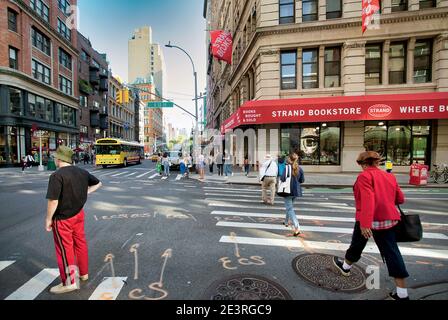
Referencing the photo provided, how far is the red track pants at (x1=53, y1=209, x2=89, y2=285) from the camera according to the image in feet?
10.7

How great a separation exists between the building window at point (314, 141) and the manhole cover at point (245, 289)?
1523 centimetres

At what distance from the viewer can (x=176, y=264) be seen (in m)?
4.09

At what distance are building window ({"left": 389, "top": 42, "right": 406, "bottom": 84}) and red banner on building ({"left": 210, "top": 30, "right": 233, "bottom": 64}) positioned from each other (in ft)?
41.2

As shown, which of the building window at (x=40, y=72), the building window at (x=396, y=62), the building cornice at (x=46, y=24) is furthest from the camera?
the building window at (x=40, y=72)

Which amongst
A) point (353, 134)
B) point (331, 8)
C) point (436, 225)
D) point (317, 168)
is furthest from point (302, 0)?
point (436, 225)

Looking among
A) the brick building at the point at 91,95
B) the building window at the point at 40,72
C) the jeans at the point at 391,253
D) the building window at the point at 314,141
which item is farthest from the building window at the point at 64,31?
the jeans at the point at 391,253

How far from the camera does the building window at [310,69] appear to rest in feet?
59.4

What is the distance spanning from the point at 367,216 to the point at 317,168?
16065mm

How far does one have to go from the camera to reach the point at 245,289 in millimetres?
3338

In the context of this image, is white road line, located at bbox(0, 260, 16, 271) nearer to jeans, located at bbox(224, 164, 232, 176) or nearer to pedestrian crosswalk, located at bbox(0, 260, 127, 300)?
pedestrian crosswalk, located at bbox(0, 260, 127, 300)

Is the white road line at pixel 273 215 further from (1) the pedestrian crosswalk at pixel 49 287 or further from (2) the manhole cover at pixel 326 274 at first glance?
(1) the pedestrian crosswalk at pixel 49 287

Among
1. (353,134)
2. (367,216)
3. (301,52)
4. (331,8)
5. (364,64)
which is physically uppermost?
(331,8)

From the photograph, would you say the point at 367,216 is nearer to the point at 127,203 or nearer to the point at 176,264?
the point at 176,264
